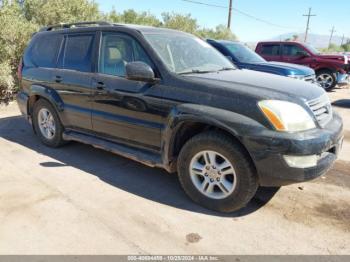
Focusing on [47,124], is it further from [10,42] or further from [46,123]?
[10,42]

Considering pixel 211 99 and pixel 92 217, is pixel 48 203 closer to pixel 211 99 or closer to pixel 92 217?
pixel 92 217

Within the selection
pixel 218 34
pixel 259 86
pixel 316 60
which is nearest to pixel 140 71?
pixel 259 86

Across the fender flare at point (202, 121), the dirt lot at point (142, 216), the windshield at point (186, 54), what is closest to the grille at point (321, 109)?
the fender flare at point (202, 121)

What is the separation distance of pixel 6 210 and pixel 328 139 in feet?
10.8

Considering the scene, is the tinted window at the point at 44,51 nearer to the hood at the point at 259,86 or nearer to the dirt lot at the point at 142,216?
the dirt lot at the point at 142,216

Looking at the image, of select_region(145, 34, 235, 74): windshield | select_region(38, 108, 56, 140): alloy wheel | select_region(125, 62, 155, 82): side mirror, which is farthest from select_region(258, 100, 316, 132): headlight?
select_region(38, 108, 56, 140): alloy wheel

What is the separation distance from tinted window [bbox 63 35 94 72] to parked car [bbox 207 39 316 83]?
4754 mm

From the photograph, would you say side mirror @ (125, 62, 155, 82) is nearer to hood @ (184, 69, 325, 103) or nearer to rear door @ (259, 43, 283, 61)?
hood @ (184, 69, 325, 103)

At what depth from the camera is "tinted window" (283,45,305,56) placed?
12805 mm

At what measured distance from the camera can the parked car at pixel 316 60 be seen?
12.6 metres

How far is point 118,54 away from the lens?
164 inches

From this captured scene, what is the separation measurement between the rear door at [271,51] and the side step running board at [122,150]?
32.4ft

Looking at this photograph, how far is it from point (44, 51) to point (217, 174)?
11.7ft

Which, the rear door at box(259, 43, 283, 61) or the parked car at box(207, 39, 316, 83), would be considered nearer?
the parked car at box(207, 39, 316, 83)
